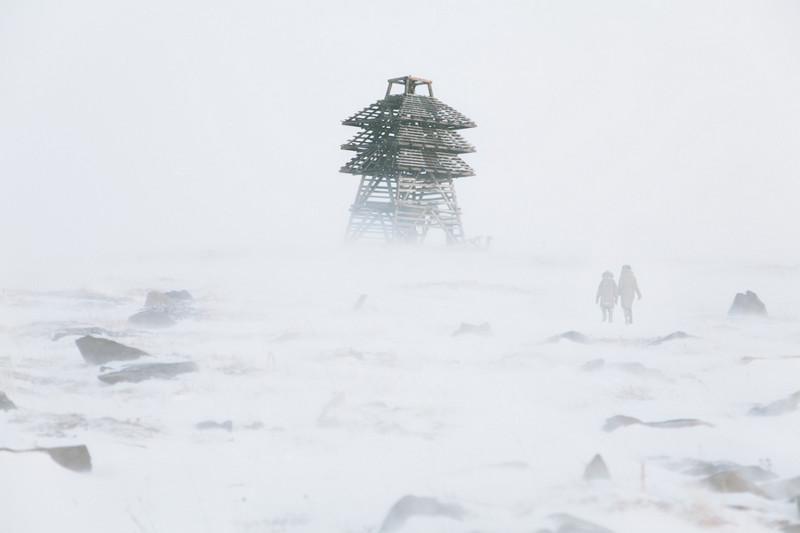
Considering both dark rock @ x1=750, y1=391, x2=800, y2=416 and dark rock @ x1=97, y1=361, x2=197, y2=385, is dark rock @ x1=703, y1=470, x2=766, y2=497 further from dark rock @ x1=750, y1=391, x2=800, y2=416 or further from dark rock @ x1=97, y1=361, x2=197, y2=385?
dark rock @ x1=97, y1=361, x2=197, y2=385

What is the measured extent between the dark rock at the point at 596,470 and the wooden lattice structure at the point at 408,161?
23971mm

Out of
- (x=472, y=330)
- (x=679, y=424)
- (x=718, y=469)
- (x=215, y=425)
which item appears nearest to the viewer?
(x=718, y=469)

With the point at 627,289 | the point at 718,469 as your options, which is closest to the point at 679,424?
the point at 718,469

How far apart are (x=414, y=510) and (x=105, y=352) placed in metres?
8.81

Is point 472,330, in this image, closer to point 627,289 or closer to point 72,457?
point 627,289

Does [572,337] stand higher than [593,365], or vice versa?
[572,337]

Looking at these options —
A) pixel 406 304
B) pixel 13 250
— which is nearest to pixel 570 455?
pixel 406 304

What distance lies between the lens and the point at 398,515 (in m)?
11.0

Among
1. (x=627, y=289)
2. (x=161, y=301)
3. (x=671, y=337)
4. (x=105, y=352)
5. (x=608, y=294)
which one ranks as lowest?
(x=105, y=352)

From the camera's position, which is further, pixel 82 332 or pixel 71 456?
pixel 82 332

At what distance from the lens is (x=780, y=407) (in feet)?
48.7

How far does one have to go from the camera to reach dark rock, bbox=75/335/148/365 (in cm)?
1752

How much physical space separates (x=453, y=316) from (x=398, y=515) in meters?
13.4

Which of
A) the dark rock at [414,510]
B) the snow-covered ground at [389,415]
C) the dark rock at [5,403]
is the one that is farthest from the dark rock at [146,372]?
the dark rock at [414,510]
